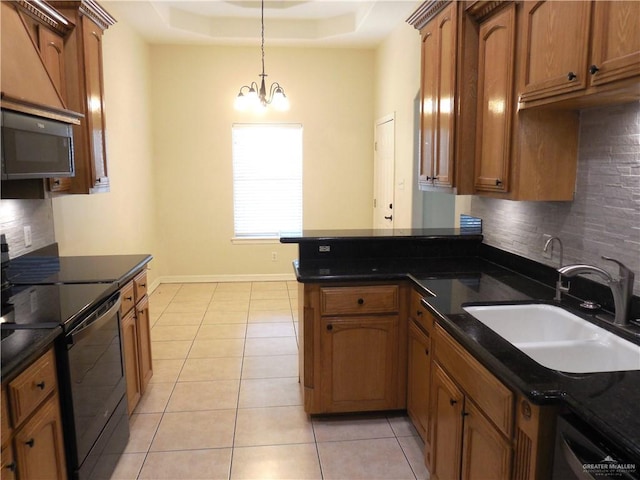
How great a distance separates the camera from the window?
6.28 m

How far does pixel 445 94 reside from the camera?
2.88 metres

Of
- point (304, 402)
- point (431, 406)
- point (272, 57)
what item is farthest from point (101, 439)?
point (272, 57)

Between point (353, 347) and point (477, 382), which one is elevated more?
point (477, 382)

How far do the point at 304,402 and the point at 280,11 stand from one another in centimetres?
427

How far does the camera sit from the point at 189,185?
6270mm

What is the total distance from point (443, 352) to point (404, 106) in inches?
137

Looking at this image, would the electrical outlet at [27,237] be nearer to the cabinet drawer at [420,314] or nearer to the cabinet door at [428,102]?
the cabinet drawer at [420,314]

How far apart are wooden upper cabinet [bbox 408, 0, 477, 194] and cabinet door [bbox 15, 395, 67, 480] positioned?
2.26m

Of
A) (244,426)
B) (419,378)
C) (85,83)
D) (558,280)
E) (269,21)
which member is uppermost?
(269,21)

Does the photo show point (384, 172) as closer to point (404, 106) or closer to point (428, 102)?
point (404, 106)

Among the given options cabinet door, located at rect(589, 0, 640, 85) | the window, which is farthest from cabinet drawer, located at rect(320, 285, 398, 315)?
the window

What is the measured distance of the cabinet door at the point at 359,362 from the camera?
2.81 metres

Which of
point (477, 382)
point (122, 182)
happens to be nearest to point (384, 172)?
point (122, 182)

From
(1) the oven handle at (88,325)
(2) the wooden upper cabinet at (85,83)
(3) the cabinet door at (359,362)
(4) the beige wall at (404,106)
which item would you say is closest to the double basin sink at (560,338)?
(3) the cabinet door at (359,362)
